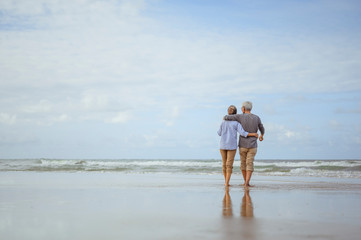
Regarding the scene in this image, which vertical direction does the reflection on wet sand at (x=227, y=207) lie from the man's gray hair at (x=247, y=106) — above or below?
below

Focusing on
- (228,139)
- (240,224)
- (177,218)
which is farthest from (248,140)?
(240,224)

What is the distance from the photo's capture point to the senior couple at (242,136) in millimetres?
8922

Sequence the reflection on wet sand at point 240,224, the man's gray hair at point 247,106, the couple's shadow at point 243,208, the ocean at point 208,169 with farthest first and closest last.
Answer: the ocean at point 208,169
the man's gray hair at point 247,106
the couple's shadow at point 243,208
the reflection on wet sand at point 240,224

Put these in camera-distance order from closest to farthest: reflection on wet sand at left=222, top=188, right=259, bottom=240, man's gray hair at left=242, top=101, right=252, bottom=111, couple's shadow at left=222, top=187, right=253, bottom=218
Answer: reflection on wet sand at left=222, top=188, right=259, bottom=240, couple's shadow at left=222, top=187, right=253, bottom=218, man's gray hair at left=242, top=101, right=252, bottom=111

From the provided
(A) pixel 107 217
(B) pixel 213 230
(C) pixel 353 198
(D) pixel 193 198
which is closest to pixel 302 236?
(B) pixel 213 230

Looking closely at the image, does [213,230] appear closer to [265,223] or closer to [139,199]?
[265,223]

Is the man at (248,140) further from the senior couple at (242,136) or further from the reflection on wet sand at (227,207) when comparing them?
the reflection on wet sand at (227,207)

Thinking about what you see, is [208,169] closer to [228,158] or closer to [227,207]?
[228,158]

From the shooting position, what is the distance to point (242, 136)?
29.6ft

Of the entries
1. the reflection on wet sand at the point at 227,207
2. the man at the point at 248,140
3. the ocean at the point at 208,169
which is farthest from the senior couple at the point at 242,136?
the ocean at the point at 208,169

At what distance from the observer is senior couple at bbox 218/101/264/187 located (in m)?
8.92

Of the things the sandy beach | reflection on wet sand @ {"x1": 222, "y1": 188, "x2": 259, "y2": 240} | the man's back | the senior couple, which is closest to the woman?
the senior couple

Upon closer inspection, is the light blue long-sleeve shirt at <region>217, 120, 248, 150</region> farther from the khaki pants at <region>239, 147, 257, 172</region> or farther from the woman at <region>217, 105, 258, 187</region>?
the khaki pants at <region>239, 147, 257, 172</region>

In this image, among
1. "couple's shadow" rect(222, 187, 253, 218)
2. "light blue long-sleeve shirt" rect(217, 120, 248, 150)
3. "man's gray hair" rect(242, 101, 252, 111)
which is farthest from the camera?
"man's gray hair" rect(242, 101, 252, 111)
